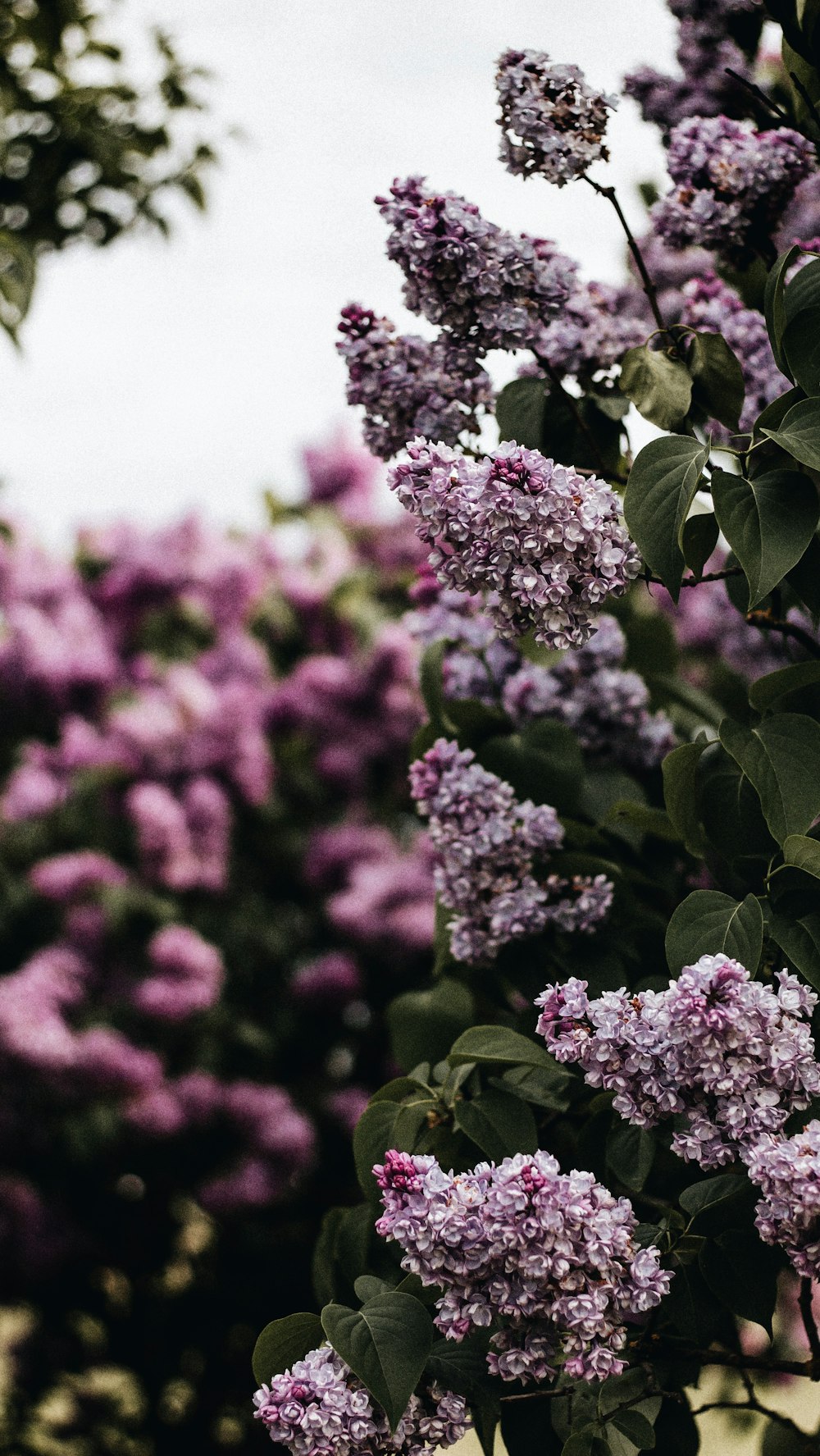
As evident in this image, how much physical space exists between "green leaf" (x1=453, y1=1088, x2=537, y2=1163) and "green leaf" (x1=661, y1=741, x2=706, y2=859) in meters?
0.29

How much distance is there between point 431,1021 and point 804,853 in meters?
0.63

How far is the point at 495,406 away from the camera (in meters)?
1.52

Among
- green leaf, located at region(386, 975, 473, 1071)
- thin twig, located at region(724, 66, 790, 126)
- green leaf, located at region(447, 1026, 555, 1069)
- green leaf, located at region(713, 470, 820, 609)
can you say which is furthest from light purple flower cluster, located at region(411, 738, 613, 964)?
thin twig, located at region(724, 66, 790, 126)

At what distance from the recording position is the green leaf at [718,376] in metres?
1.37

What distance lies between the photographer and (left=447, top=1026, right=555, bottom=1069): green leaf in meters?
1.21

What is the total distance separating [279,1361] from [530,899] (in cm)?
52

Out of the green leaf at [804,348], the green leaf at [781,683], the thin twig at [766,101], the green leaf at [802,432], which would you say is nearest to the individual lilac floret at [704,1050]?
the green leaf at [781,683]

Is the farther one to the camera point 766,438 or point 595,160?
point 595,160

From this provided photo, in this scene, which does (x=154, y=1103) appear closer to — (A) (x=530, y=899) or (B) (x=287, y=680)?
(B) (x=287, y=680)

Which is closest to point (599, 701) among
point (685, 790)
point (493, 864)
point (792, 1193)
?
point (493, 864)

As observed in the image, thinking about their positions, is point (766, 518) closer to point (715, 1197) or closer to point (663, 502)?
point (663, 502)

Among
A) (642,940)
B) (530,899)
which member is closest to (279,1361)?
(530,899)

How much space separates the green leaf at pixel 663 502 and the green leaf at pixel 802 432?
0.21 ft

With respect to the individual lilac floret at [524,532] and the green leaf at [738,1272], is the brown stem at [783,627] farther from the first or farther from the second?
the green leaf at [738,1272]
